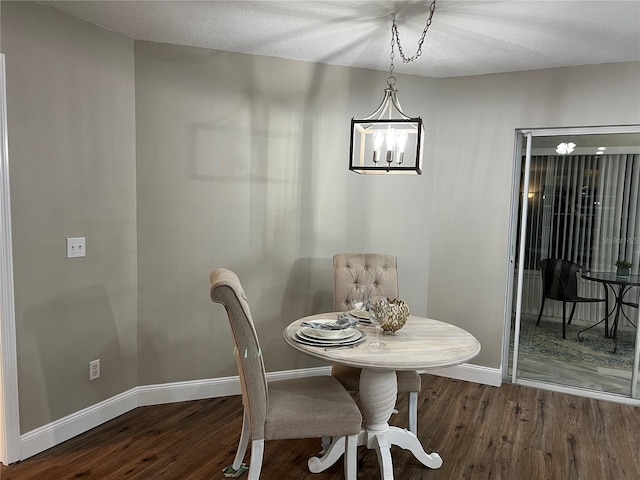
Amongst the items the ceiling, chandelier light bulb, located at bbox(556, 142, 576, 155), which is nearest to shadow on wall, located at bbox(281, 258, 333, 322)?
the ceiling

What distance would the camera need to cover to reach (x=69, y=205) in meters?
2.60

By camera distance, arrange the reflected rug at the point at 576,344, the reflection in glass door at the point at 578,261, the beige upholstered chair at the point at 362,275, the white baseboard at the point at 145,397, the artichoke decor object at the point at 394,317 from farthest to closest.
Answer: the reflected rug at the point at 576,344
the reflection in glass door at the point at 578,261
the beige upholstered chair at the point at 362,275
the white baseboard at the point at 145,397
the artichoke decor object at the point at 394,317

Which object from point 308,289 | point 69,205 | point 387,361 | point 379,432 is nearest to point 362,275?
point 308,289

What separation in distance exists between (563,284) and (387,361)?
7.64 ft

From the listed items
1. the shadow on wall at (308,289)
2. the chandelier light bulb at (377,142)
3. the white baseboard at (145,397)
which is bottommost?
the white baseboard at (145,397)

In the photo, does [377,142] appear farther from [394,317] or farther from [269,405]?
[269,405]

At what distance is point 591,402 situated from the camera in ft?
11.1

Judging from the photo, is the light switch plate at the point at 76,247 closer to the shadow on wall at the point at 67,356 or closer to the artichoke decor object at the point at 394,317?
the shadow on wall at the point at 67,356

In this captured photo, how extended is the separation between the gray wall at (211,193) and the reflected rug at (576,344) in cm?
32

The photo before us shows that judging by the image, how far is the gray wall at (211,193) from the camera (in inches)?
98.3

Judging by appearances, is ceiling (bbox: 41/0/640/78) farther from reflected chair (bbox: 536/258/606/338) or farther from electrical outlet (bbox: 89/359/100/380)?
electrical outlet (bbox: 89/359/100/380)

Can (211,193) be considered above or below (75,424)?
above

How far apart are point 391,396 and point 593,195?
2284 mm

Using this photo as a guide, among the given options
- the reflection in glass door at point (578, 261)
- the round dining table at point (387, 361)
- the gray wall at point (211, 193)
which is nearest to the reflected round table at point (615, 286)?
the reflection in glass door at point (578, 261)
